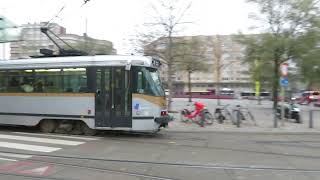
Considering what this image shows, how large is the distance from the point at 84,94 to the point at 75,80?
0.65m

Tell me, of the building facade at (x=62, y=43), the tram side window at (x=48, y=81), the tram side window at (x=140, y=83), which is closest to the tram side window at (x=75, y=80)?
the tram side window at (x=48, y=81)

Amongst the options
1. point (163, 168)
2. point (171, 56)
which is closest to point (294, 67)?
point (171, 56)

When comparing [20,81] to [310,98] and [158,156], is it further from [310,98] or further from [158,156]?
[310,98]

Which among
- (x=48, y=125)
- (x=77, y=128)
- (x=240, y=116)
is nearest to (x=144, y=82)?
(x=77, y=128)

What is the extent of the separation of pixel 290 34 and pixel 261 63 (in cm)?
296

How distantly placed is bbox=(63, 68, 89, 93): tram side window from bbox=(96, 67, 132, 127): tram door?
0.60 meters

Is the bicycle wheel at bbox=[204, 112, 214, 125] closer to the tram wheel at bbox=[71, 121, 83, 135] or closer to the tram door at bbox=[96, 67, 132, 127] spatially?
the tram door at bbox=[96, 67, 132, 127]

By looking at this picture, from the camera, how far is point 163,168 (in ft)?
36.3

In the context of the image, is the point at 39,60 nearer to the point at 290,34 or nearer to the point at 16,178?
the point at 16,178

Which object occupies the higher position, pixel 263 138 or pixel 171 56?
pixel 171 56

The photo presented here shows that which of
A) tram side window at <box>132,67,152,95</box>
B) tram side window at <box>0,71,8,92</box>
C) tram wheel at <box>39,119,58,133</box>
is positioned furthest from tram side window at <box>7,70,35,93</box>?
tram side window at <box>132,67,152,95</box>

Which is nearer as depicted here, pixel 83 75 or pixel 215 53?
pixel 83 75

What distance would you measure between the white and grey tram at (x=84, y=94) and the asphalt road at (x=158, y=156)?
0.70 metres

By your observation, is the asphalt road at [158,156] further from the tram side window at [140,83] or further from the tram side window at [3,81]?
the tram side window at [3,81]
